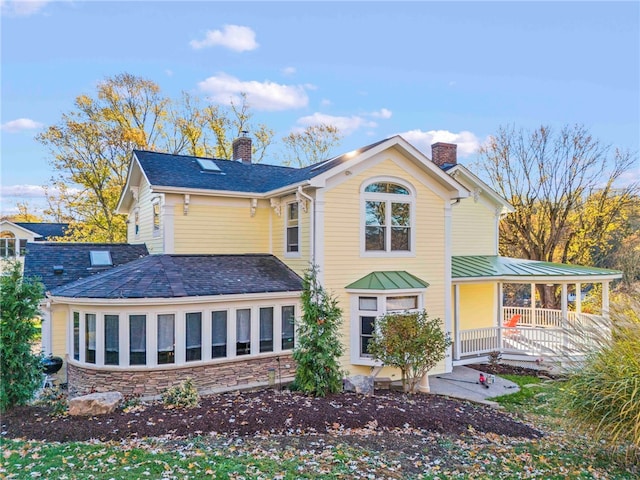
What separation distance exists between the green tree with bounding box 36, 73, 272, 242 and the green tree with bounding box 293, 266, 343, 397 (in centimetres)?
1815

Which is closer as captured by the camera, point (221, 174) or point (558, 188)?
point (221, 174)

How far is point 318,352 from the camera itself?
8.53 meters

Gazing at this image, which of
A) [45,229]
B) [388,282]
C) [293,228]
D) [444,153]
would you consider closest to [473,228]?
[444,153]

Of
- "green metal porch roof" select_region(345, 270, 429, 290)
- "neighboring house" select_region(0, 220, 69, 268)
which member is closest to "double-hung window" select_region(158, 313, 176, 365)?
"green metal porch roof" select_region(345, 270, 429, 290)

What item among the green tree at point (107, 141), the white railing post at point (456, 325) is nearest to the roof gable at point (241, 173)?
the white railing post at point (456, 325)

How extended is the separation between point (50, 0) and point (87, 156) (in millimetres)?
13536

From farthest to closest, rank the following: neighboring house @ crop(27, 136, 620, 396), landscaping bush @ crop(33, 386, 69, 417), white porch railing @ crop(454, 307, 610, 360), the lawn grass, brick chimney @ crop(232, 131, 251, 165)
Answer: brick chimney @ crop(232, 131, 251, 165) → white porch railing @ crop(454, 307, 610, 360) → neighboring house @ crop(27, 136, 620, 396) → landscaping bush @ crop(33, 386, 69, 417) → the lawn grass

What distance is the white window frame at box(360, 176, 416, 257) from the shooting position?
1100 centimetres

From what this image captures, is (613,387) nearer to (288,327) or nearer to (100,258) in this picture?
(288,327)

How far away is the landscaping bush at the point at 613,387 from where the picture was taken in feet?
17.3

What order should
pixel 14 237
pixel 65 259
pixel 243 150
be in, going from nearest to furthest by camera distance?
1. pixel 65 259
2. pixel 243 150
3. pixel 14 237

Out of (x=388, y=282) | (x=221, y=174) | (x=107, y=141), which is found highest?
(x=107, y=141)

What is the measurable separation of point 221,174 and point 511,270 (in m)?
10.7

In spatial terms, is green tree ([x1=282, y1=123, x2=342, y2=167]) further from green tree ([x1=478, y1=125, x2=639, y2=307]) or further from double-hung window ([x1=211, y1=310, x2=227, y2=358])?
double-hung window ([x1=211, y1=310, x2=227, y2=358])
